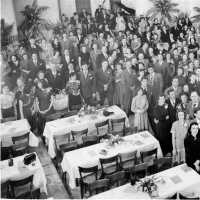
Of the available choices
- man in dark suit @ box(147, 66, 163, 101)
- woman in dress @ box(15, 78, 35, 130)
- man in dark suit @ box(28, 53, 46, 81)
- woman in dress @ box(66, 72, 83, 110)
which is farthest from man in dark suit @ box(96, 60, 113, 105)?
woman in dress @ box(15, 78, 35, 130)

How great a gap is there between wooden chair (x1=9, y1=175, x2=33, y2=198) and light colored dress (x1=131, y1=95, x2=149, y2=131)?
9.73ft

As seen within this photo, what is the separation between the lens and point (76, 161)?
21.9 ft

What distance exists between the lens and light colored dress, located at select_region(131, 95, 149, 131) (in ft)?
26.7

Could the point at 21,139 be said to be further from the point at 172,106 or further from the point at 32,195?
the point at 172,106

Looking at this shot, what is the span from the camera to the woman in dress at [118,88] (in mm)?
9266

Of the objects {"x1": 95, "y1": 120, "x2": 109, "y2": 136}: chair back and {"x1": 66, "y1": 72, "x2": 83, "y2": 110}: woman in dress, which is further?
{"x1": 66, "y1": 72, "x2": 83, "y2": 110}: woman in dress

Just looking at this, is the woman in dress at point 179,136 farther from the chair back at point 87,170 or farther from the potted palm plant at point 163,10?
the potted palm plant at point 163,10

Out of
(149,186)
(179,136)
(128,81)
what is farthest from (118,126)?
(149,186)

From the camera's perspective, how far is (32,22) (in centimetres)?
1288

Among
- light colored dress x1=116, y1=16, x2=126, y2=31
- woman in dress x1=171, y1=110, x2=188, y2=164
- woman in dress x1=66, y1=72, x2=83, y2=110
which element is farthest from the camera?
light colored dress x1=116, y1=16, x2=126, y2=31

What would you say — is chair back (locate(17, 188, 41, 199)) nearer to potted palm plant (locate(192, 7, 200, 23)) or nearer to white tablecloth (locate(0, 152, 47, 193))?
white tablecloth (locate(0, 152, 47, 193))

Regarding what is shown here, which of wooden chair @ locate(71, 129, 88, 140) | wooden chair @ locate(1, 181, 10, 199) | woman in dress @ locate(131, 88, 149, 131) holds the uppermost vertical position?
woman in dress @ locate(131, 88, 149, 131)

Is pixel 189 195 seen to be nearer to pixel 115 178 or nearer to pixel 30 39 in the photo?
pixel 115 178

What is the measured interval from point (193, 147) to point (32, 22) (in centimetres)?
850
